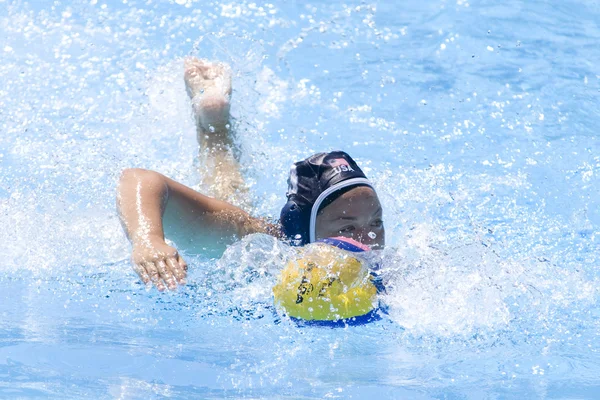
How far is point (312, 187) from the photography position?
4.48m

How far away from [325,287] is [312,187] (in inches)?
34.3

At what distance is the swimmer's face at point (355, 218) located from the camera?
4215 mm

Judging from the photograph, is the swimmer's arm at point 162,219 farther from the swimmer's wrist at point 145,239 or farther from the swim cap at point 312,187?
the swim cap at point 312,187

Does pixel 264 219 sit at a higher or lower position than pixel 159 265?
lower

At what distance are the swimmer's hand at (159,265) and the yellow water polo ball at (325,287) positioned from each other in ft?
2.10

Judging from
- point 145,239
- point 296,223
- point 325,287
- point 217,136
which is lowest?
point 325,287

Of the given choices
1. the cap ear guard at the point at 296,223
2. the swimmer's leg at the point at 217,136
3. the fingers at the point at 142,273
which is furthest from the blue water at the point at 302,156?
the fingers at the point at 142,273

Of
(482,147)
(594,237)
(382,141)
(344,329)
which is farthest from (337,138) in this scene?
(344,329)

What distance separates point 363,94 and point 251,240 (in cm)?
323

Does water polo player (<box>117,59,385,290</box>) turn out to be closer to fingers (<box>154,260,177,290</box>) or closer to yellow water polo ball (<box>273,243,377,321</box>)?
fingers (<box>154,260,177,290</box>)

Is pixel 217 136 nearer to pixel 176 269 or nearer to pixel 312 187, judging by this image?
pixel 312 187

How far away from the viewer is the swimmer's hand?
3320mm

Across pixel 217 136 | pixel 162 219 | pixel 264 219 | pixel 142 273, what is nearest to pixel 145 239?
pixel 142 273

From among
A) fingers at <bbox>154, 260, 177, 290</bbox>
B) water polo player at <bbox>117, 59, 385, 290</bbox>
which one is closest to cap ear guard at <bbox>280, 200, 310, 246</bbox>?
water polo player at <bbox>117, 59, 385, 290</bbox>
